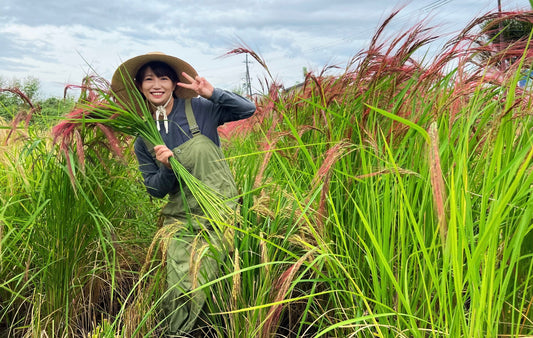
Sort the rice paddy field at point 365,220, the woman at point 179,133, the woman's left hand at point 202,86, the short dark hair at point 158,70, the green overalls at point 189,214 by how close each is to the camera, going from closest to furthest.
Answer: the rice paddy field at point 365,220, the green overalls at point 189,214, the woman at point 179,133, the woman's left hand at point 202,86, the short dark hair at point 158,70

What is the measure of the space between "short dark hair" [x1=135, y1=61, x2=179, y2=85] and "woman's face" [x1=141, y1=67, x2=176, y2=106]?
0.09 ft

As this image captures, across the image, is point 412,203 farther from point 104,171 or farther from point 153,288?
point 104,171

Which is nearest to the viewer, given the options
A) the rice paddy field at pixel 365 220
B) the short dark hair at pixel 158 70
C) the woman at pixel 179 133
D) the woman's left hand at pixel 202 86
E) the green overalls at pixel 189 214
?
the rice paddy field at pixel 365 220

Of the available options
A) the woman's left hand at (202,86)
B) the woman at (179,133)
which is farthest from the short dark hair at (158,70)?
the woman's left hand at (202,86)

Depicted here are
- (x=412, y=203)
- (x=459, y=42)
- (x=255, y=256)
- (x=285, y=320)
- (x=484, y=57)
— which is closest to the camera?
(x=412, y=203)

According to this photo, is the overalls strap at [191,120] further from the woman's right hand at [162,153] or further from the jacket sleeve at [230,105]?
the woman's right hand at [162,153]

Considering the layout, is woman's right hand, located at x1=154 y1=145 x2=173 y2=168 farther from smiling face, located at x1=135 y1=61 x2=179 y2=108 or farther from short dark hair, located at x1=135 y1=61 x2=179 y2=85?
short dark hair, located at x1=135 y1=61 x2=179 y2=85

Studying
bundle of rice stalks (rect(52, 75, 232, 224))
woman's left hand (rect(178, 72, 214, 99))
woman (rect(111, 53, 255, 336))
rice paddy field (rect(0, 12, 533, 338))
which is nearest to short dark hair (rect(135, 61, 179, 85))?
woman (rect(111, 53, 255, 336))

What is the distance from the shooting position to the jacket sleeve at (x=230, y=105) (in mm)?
2344

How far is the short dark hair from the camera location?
2410 millimetres

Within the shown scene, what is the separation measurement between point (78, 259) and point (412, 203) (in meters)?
1.66

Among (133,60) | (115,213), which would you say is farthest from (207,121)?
(115,213)

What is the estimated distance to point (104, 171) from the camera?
7.39ft

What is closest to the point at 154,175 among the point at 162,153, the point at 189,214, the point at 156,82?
the point at 162,153
